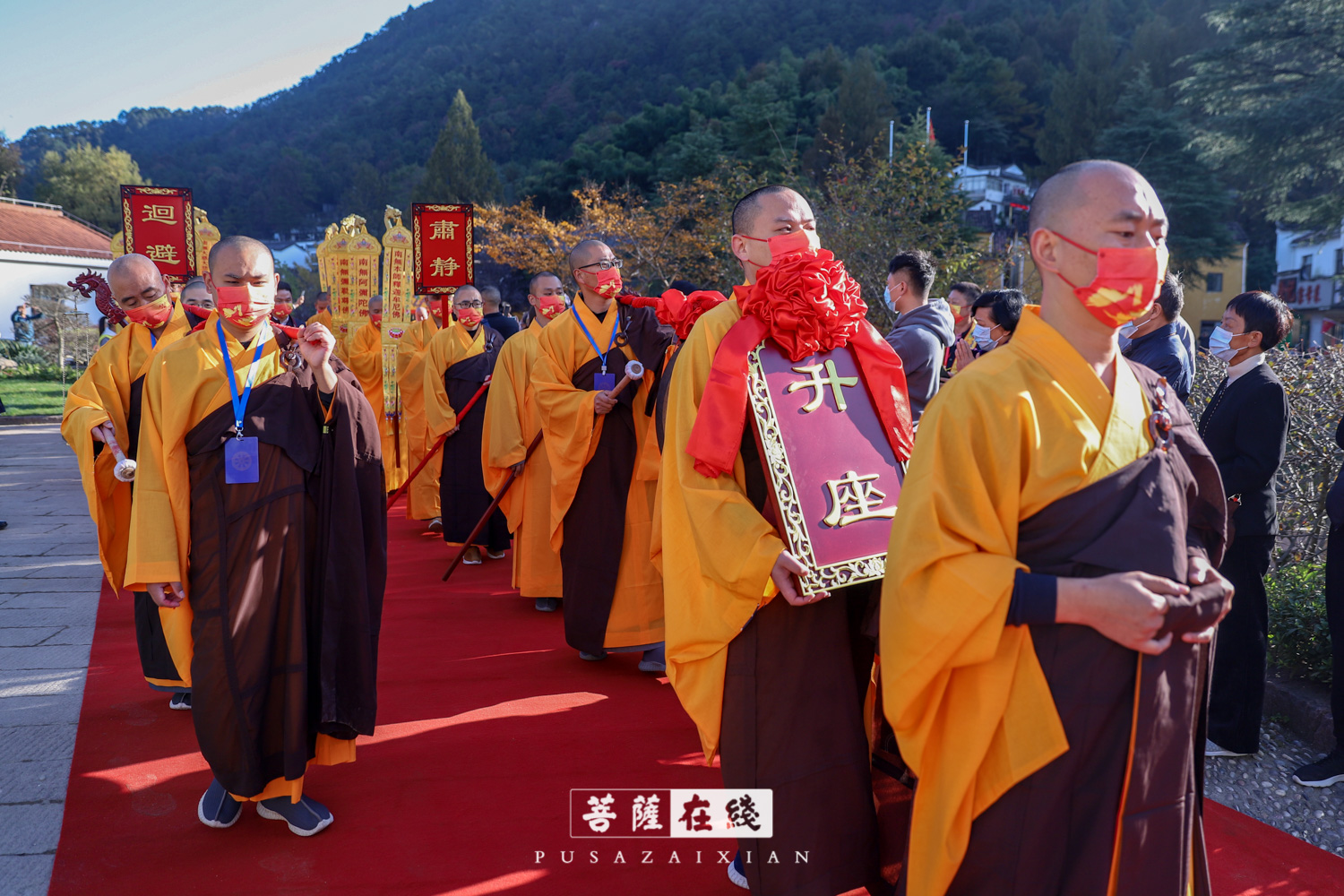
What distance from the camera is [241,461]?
107 inches

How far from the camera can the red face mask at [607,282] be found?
4398 mm

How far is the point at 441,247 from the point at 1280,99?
65.2ft

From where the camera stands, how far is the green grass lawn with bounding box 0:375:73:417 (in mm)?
17672

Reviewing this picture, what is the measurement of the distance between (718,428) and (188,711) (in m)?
2.90

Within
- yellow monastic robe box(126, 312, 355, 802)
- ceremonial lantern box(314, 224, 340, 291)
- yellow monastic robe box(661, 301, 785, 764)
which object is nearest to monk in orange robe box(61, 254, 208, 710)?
yellow monastic robe box(126, 312, 355, 802)

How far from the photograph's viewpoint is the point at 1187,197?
2930cm

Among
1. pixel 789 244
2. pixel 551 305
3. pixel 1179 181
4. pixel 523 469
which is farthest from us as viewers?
pixel 1179 181

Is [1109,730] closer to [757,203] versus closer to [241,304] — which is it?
[757,203]

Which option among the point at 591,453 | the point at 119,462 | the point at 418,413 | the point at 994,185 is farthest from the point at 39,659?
the point at 994,185

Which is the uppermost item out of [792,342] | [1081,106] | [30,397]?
[1081,106]

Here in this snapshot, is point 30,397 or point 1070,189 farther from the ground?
point 1070,189

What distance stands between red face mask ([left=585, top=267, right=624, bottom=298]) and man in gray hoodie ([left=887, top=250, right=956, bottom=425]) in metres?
1.30

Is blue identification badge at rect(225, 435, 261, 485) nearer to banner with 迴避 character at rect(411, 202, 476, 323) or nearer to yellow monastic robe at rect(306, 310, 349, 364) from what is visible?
banner with 迴避 character at rect(411, 202, 476, 323)

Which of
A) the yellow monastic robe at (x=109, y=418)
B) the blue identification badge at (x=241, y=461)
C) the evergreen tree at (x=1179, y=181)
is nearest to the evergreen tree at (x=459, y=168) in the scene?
the evergreen tree at (x=1179, y=181)
